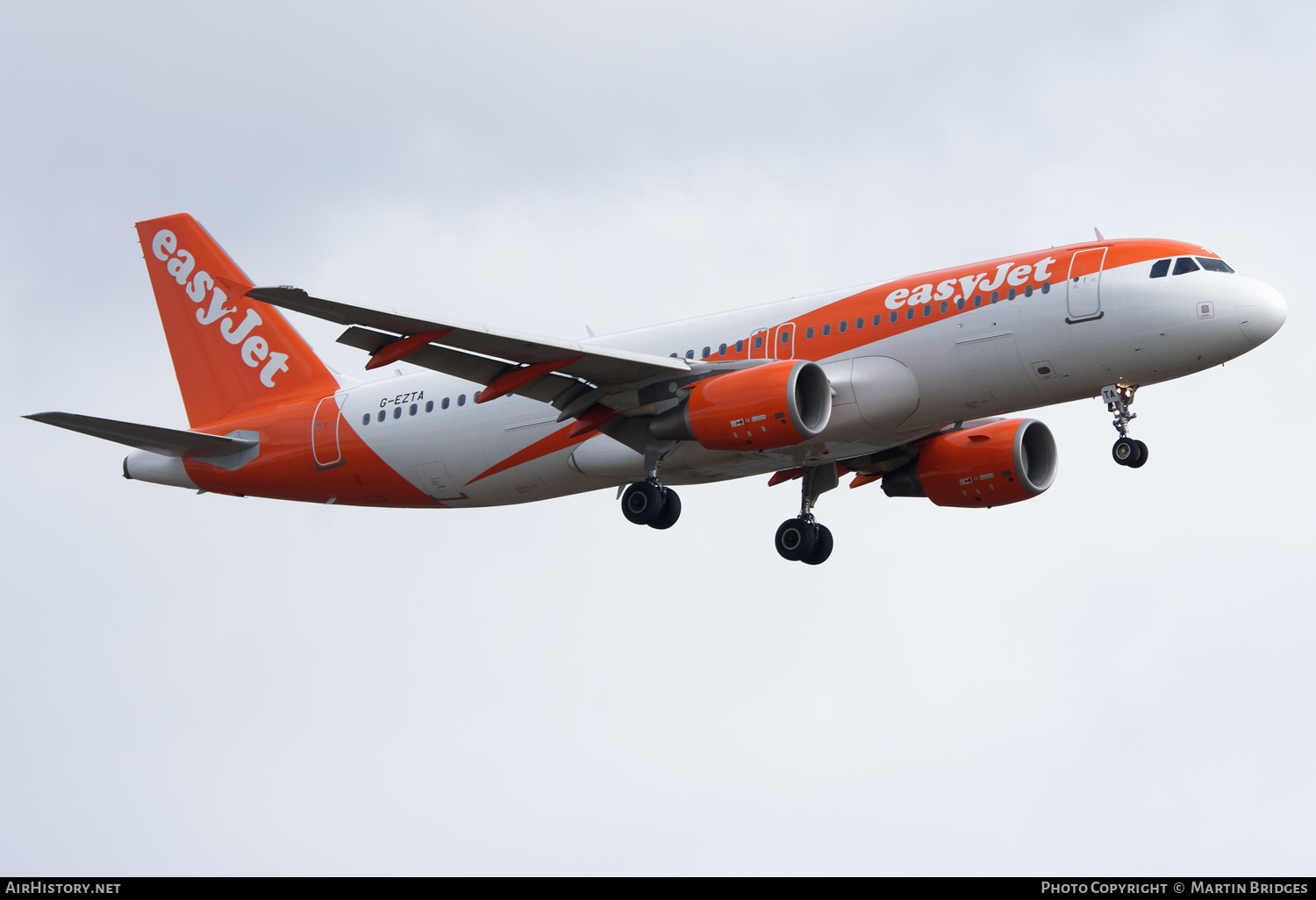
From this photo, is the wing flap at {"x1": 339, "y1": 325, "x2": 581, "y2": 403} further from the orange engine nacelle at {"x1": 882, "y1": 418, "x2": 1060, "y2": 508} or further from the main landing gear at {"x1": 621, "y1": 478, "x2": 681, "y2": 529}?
the orange engine nacelle at {"x1": 882, "y1": 418, "x2": 1060, "y2": 508}

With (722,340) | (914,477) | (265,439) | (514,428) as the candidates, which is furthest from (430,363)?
(914,477)

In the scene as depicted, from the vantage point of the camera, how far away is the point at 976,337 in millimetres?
28406

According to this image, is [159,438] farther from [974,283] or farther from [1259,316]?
[1259,316]

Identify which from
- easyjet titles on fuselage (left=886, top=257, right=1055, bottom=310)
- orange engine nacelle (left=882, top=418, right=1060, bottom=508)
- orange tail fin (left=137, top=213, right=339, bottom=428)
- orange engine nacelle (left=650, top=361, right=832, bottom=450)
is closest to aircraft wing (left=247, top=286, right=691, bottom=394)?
orange engine nacelle (left=650, top=361, right=832, bottom=450)

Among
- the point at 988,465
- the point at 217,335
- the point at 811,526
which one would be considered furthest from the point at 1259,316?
the point at 217,335

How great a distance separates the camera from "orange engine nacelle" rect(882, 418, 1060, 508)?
33.6m

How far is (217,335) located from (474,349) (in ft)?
41.8

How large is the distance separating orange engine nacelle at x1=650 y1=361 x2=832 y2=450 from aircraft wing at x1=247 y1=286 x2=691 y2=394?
1.47m

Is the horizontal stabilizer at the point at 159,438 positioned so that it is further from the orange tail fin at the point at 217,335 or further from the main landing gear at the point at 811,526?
the main landing gear at the point at 811,526

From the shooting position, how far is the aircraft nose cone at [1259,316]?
2697cm

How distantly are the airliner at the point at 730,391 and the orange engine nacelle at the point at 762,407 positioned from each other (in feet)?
0.12

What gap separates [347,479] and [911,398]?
1367 centimetres

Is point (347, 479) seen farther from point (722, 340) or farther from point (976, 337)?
point (976, 337)

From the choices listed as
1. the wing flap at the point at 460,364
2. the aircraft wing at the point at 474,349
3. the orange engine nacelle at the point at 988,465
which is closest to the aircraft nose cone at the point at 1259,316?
the orange engine nacelle at the point at 988,465
